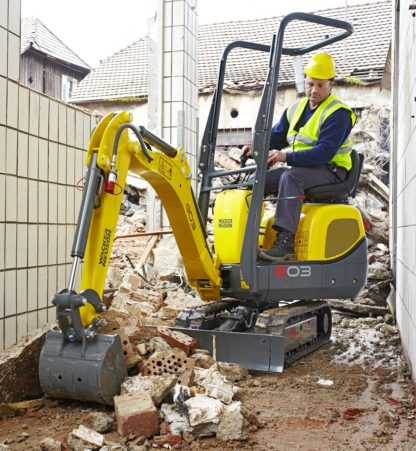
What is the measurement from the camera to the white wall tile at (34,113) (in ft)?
12.7

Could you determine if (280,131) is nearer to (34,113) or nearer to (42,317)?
(34,113)

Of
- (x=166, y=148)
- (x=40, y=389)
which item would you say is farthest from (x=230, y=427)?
(x=166, y=148)

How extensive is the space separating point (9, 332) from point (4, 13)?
1.92 meters

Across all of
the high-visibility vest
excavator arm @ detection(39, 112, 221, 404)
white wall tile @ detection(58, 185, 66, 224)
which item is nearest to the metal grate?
the high-visibility vest

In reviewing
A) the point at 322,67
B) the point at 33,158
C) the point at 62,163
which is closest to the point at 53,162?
the point at 62,163

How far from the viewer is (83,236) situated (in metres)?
3.33

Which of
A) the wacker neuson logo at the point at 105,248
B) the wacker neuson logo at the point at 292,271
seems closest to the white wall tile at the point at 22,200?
the wacker neuson logo at the point at 105,248

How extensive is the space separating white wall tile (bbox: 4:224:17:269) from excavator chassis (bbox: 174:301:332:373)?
4.98 ft

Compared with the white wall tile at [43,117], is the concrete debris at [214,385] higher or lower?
lower

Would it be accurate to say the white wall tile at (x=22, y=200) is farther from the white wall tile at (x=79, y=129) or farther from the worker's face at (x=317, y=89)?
the worker's face at (x=317, y=89)

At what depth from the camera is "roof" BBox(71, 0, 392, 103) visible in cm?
1645

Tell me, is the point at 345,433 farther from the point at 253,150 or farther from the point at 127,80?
the point at 127,80

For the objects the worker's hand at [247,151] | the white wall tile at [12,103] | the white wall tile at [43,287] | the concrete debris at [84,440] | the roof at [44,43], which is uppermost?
the roof at [44,43]

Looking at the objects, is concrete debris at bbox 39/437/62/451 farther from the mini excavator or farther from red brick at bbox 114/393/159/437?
the mini excavator
